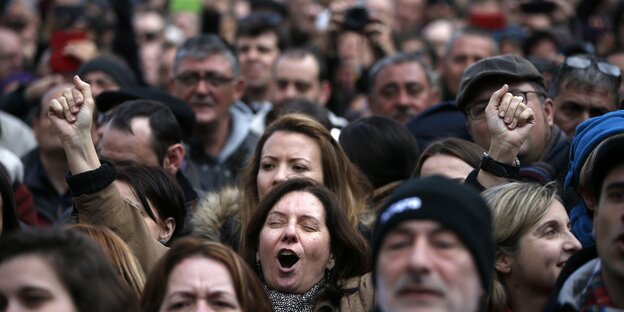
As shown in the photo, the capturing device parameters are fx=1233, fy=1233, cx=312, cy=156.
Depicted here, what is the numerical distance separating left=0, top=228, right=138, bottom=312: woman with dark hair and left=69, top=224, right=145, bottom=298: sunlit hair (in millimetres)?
684

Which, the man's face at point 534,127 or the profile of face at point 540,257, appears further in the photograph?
the man's face at point 534,127

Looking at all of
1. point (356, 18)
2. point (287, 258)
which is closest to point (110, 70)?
point (356, 18)

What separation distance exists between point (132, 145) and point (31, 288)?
2.79 metres

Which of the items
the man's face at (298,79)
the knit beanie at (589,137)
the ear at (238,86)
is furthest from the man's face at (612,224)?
the man's face at (298,79)

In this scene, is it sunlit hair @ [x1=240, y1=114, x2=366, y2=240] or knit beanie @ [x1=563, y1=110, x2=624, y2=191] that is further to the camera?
sunlit hair @ [x1=240, y1=114, x2=366, y2=240]

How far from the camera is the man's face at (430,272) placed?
3.82 metres

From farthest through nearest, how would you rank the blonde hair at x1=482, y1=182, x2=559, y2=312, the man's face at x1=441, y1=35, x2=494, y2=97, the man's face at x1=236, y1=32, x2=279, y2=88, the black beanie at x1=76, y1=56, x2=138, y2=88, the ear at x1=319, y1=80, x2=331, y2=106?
1. the man's face at x1=236, y1=32, x2=279, y2=88
2. the ear at x1=319, y1=80, x2=331, y2=106
3. the man's face at x1=441, y1=35, x2=494, y2=97
4. the black beanie at x1=76, y1=56, x2=138, y2=88
5. the blonde hair at x1=482, y1=182, x2=559, y2=312

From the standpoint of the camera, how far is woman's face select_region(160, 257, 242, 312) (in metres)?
4.50

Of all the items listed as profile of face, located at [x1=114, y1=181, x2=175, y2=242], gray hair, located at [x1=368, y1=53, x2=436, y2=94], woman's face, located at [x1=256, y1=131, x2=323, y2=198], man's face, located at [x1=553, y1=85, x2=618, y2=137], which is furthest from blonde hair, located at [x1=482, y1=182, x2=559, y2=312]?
gray hair, located at [x1=368, y1=53, x2=436, y2=94]

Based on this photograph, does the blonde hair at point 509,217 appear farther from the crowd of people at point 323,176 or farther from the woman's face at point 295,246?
the woman's face at point 295,246

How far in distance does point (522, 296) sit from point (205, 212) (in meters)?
1.95

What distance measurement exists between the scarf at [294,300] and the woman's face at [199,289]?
79cm

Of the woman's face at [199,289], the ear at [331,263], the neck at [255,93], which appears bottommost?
the neck at [255,93]

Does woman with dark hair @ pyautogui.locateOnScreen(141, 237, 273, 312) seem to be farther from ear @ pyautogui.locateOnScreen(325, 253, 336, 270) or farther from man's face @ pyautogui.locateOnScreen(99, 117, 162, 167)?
man's face @ pyautogui.locateOnScreen(99, 117, 162, 167)
